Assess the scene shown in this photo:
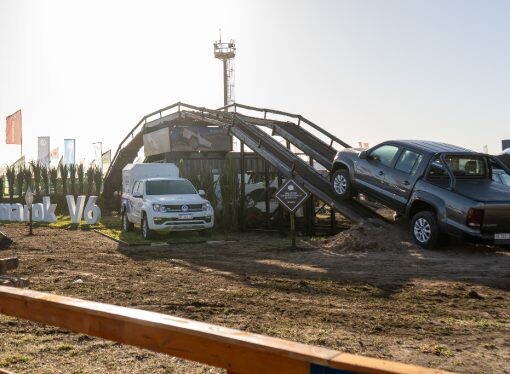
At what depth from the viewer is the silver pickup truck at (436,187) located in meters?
11.4

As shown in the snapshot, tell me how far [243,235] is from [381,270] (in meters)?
8.07

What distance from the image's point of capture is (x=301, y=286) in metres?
8.54

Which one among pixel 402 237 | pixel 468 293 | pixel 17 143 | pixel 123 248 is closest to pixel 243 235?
pixel 123 248

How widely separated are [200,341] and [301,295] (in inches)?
235

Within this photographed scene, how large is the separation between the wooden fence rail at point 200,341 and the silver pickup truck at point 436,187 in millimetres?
10099

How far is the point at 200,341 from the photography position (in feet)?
6.63

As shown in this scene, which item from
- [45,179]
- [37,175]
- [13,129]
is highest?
[13,129]

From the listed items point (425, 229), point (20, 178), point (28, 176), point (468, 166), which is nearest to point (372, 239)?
point (425, 229)

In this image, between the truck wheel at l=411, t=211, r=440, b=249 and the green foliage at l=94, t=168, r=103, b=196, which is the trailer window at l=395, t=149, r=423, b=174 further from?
the green foliage at l=94, t=168, r=103, b=196

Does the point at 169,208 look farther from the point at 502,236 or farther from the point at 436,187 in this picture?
the point at 502,236

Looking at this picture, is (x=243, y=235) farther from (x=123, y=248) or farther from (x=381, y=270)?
(x=381, y=270)

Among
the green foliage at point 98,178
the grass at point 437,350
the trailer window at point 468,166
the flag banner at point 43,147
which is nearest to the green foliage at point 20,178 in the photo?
the green foliage at point 98,178

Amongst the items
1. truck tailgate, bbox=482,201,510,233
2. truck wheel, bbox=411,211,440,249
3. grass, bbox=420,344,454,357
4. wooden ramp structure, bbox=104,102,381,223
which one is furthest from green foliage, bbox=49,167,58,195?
grass, bbox=420,344,454,357

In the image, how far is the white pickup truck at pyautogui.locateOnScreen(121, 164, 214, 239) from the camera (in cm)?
1579
